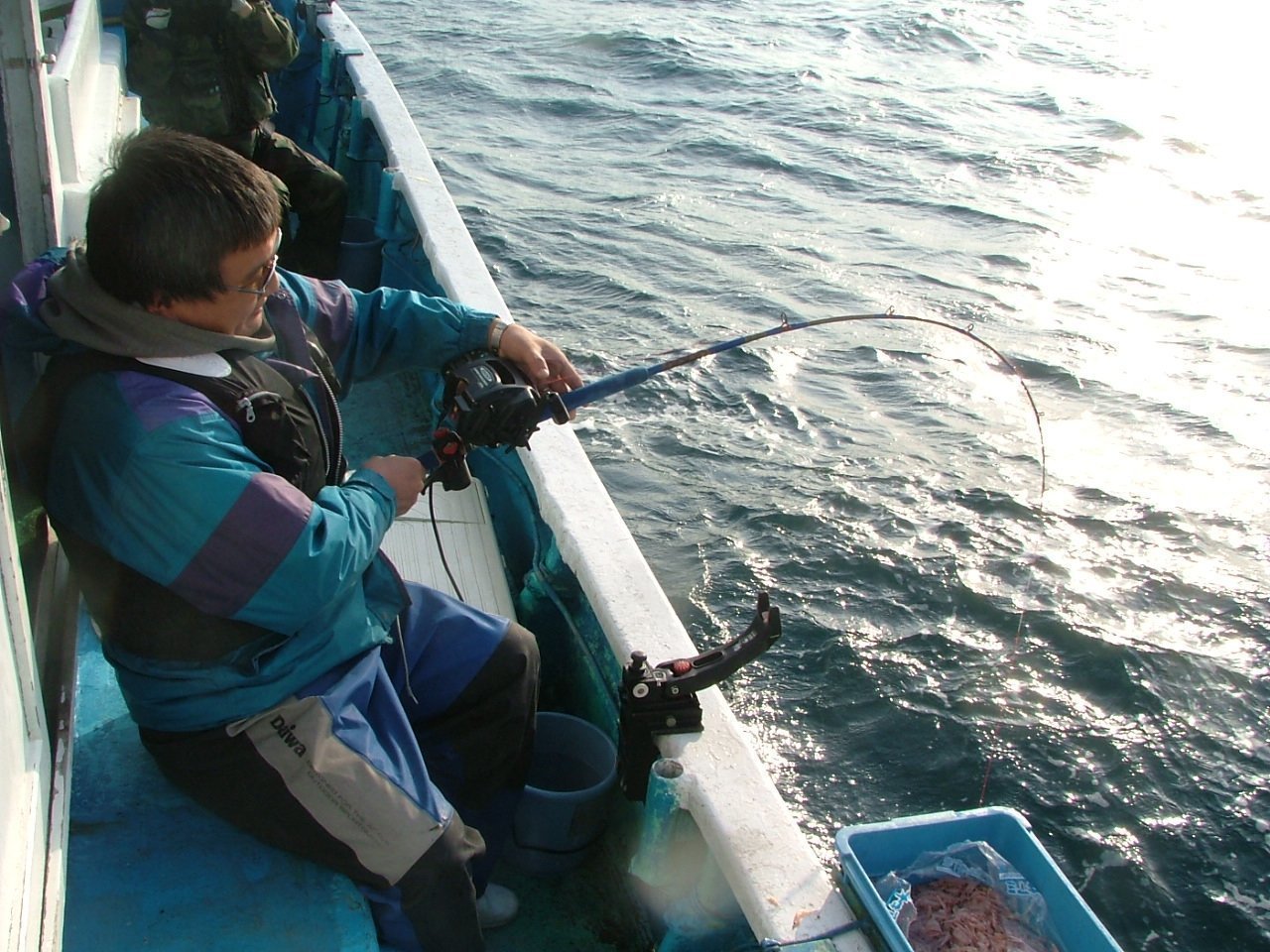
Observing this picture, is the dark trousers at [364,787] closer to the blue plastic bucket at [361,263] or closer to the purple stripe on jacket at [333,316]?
the purple stripe on jacket at [333,316]

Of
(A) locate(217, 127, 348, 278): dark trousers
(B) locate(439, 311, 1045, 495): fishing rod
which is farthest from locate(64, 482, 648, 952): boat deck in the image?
(A) locate(217, 127, 348, 278): dark trousers

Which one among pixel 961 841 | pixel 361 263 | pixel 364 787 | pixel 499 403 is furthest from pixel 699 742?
pixel 361 263

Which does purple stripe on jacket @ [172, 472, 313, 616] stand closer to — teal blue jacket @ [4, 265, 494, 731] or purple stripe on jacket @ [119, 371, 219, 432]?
teal blue jacket @ [4, 265, 494, 731]

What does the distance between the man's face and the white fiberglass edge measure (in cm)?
110

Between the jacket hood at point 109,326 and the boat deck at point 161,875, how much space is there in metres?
0.87

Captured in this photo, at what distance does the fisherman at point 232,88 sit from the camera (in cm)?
541

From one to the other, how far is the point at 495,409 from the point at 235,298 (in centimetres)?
63

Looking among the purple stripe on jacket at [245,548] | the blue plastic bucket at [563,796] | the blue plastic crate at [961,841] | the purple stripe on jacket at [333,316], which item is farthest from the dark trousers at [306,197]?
the blue plastic crate at [961,841]

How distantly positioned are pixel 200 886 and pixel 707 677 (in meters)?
1.04

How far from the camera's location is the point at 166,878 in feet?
7.06

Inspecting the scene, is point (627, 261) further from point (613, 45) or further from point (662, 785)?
point (613, 45)

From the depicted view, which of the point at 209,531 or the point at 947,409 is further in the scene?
the point at 947,409

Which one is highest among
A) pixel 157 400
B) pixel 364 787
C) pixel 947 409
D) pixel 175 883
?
pixel 157 400

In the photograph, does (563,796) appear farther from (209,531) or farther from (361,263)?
(361,263)
